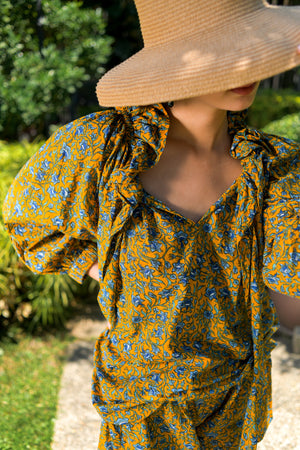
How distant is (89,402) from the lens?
4.17 m

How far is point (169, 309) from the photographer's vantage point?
1.60 meters

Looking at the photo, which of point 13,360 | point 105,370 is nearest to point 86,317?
point 13,360

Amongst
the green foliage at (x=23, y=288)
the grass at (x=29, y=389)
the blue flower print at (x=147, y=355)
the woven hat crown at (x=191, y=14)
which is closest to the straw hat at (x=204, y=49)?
the woven hat crown at (x=191, y=14)

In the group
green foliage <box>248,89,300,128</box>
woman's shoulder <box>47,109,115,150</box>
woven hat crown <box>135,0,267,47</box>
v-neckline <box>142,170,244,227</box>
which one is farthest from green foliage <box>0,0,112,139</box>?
v-neckline <box>142,170,244,227</box>

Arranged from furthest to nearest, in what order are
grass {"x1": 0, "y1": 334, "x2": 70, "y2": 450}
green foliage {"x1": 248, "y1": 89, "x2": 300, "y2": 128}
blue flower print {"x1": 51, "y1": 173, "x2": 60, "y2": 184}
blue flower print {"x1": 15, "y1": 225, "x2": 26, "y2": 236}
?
green foliage {"x1": 248, "y1": 89, "x2": 300, "y2": 128}, grass {"x1": 0, "y1": 334, "x2": 70, "y2": 450}, blue flower print {"x1": 15, "y1": 225, "x2": 26, "y2": 236}, blue flower print {"x1": 51, "y1": 173, "x2": 60, "y2": 184}

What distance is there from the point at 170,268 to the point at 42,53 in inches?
159

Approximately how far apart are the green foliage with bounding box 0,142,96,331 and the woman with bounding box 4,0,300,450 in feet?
9.72

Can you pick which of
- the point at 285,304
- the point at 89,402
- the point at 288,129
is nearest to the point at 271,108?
the point at 288,129

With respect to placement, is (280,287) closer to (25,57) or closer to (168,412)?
(168,412)

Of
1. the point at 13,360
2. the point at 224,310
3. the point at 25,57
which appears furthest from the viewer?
the point at 25,57

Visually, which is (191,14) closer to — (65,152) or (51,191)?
(65,152)

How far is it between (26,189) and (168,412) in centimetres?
84

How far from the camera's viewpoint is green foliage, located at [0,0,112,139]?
15.8ft

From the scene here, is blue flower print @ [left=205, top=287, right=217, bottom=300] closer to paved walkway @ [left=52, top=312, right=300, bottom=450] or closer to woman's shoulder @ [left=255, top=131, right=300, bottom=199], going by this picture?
woman's shoulder @ [left=255, top=131, right=300, bottom=199]
